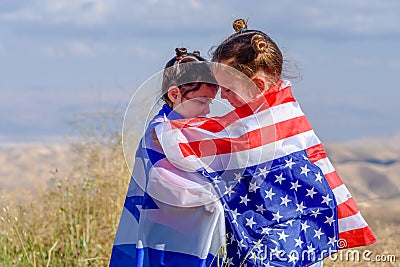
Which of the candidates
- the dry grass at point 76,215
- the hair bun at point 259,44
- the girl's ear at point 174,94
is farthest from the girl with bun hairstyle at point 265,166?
the dry grass at point 76,215

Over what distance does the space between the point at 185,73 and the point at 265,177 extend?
57cm

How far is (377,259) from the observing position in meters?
5.76

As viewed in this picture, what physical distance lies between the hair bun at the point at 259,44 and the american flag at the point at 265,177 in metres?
0.19

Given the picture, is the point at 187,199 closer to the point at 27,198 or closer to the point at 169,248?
the point at 169,248

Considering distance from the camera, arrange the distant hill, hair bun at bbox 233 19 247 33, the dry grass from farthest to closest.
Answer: the distant hill, the dry grass, hair bun at bbox 233 19 247 33

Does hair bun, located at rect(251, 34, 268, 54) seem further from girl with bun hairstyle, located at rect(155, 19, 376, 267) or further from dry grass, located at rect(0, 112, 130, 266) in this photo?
dry grass, located at rect(0, 112, 130, 266)

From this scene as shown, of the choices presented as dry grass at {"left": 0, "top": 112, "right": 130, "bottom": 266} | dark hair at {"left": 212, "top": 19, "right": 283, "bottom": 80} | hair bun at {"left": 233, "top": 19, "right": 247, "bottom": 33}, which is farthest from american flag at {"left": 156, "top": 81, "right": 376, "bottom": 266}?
dry grass at {"left": 0, "top": 112, "right": 130, "bottom": 266}

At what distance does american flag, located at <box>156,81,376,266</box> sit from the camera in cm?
364

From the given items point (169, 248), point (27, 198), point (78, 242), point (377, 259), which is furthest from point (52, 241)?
point (169, 248)

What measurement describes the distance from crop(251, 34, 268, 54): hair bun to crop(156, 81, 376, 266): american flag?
189 mm

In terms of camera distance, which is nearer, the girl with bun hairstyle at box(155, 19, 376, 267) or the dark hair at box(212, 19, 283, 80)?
the girl with bun hairstyle at box(155, 19, 376, 267)

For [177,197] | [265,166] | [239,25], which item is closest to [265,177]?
[265,166]

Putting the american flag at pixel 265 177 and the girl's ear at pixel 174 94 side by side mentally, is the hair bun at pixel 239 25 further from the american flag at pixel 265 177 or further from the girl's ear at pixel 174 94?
the girl's ear at pixel 174 94

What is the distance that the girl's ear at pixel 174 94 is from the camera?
12.3ft
